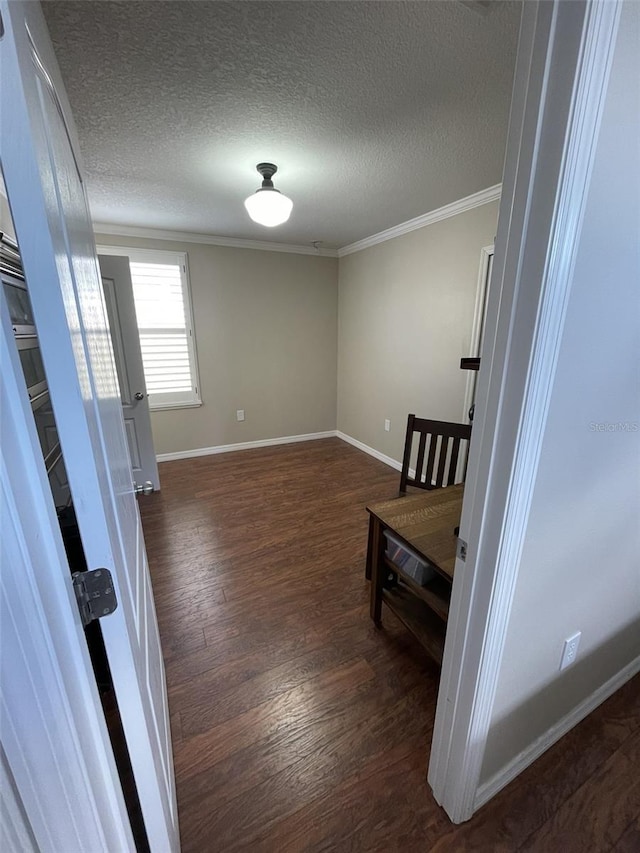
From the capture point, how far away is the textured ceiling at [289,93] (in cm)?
109

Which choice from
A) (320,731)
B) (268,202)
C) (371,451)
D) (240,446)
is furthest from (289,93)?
(240,446)

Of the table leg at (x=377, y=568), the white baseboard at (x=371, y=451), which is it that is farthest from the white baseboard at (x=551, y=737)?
the white baseboard at (x=371, y=451)

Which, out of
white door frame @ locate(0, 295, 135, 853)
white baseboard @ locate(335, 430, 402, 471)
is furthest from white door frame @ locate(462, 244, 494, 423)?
white door frame @ locate(0, 295, 135, 853)

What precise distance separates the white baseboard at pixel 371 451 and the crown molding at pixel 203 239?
225 cm

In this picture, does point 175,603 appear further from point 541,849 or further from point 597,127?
point 597,127

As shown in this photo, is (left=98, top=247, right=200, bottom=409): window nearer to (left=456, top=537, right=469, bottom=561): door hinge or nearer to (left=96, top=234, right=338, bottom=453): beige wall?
(left=96, top=234, right=338, bottom=453): beige wall

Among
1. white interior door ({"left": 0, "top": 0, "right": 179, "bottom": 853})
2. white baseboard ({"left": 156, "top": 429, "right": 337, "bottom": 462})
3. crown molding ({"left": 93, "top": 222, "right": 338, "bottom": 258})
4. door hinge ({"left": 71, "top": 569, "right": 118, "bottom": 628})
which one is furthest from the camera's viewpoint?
white baseboard ({"left": 156, "top": 429, "right": 337, "bottom": 462})

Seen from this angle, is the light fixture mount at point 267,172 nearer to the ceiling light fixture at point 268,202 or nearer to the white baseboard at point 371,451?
the ceiling light fixture at point 268,202

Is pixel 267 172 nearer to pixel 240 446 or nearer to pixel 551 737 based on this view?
pixel 240 446

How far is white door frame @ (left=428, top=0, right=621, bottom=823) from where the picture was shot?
0.55m

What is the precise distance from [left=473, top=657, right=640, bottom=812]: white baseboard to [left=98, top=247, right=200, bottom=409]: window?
3.65m

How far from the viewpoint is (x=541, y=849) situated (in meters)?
0.98

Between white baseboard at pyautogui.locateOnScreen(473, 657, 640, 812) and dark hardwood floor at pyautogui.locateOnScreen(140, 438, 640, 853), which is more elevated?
white baseboard at pyautogui.locateOnScreen(473, 657, 640, 812)

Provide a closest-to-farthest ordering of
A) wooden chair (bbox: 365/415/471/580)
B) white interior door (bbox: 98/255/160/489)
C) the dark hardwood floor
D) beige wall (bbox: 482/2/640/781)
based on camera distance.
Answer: beige wall (bbox: 482/2/640/781) → the dark hardwood floor → wooden chair (bbox: 365/415/471/580) → white interior door (bbox: 98/255/160/489)
